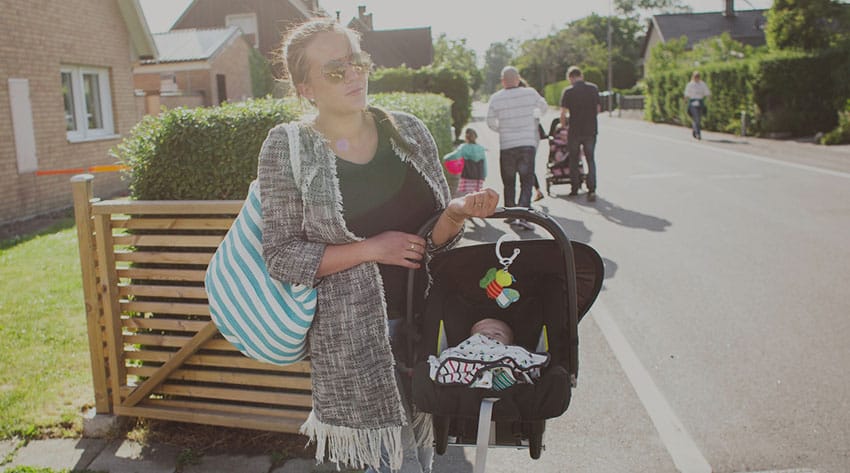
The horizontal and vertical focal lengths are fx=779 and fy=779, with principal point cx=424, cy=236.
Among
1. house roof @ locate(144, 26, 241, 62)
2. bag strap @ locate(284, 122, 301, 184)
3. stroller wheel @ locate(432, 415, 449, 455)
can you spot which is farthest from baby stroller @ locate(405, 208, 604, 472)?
house roof @ locate(144, 26, 241, 62)

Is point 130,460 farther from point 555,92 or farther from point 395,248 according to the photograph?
point 555,92

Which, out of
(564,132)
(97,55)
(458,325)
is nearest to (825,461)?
(458,325)

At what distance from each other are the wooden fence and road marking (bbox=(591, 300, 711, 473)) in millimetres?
2078

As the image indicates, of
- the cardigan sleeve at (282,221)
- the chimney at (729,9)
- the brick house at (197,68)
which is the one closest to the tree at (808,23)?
the brick house at (197,68)

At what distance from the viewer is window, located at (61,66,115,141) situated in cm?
1695

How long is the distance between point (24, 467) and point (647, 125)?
34.3m

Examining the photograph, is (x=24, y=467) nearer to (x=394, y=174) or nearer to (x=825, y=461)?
(x=394, y=174)

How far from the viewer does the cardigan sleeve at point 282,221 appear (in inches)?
94.7

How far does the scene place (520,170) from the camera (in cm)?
1127

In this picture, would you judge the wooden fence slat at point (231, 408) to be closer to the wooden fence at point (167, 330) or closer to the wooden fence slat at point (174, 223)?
the wooden fence at point (167, 330)

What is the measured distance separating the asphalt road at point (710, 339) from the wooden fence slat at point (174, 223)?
1817 mm

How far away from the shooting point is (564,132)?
45.3 feet

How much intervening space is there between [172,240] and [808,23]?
2681 centimetres

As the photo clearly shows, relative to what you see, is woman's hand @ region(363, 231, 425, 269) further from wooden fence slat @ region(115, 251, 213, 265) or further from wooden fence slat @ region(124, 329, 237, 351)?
wooden fence slat @ region(124, 329, 237, 351)
